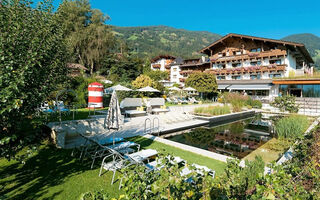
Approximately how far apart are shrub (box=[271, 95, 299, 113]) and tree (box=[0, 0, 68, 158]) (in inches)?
873

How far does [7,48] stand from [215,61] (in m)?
35.8

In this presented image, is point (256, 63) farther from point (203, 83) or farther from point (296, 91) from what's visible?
point (203, 83)

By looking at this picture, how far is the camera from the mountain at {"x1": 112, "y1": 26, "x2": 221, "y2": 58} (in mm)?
110169

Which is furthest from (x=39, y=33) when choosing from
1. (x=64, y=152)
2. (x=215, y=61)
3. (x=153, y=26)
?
(x=153, y=26)

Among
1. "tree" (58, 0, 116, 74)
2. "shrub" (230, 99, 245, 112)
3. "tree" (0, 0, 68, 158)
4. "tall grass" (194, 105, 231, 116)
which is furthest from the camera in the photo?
"tree" (58, 0, 116, 74)

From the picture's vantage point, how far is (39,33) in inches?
128

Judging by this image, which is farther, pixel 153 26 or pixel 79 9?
pixel 153 26

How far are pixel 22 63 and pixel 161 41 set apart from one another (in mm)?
143145

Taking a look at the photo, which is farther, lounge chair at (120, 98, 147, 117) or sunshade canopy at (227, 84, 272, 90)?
sunshade canopy at (227, 84, 272, 90)

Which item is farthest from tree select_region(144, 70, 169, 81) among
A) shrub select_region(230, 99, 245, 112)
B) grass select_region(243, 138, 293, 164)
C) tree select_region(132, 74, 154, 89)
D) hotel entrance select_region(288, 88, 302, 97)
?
grass select_region(243, 138, 293, 164)

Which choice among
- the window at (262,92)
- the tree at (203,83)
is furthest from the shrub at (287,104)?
the tree at (203,83)

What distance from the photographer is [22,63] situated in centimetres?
276

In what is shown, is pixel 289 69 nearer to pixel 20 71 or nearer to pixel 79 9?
pixel 20 71

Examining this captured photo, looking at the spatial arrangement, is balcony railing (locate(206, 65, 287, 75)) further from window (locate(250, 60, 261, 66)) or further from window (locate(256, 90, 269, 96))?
window (locate(256, 90, 269, 96))
